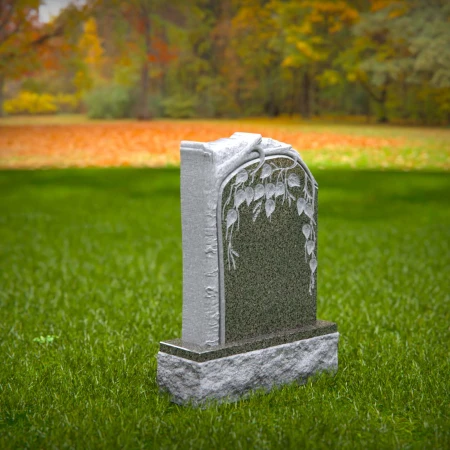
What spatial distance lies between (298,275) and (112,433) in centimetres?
154

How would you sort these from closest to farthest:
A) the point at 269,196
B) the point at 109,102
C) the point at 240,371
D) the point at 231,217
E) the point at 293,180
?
the point at 231,217 < the point at 240,371 < the point at 269,196 < the point at 293,180 < the point at 109,102

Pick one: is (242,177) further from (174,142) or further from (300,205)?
(174,142)

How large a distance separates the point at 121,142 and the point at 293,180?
18.3 meters

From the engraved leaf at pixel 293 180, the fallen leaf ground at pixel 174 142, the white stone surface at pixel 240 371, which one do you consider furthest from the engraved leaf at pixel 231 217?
the fallen leaf ground at pixel 174 142

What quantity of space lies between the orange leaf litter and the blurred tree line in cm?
125

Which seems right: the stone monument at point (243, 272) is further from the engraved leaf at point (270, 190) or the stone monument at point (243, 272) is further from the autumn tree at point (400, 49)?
the autumn tree at point (400, 49)

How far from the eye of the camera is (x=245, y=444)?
3.65 meters

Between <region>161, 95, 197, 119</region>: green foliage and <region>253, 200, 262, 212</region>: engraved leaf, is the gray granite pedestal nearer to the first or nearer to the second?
<region>253, 200, 262, 212</region>: engraved leaf

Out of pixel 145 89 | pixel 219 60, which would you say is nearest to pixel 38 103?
pixel 145 89

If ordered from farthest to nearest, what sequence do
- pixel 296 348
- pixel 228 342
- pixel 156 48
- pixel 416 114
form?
pixel 156 48, pixel 416 114, pixel 296 348, pixel 228 342

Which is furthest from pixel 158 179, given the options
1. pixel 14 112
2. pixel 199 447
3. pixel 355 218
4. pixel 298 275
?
pixel 199 447

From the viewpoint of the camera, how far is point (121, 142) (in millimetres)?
22453

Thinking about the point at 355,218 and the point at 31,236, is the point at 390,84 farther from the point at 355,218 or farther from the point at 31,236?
the point at 31,236

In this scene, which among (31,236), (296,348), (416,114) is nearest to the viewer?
(296,348)
